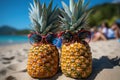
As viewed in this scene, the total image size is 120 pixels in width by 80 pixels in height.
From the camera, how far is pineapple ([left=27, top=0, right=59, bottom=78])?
12.3 ft

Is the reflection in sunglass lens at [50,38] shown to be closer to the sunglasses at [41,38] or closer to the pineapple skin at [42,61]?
the sunglasses at [41,38]

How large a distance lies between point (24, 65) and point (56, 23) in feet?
4.07

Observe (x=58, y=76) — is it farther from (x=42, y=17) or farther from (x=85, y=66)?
(x=42, y=17)

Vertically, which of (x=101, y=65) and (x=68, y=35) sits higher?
(x=68, y=35)

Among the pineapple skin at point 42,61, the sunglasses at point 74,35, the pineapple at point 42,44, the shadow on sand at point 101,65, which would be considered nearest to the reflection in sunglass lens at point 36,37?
the pineapple at point 42,44

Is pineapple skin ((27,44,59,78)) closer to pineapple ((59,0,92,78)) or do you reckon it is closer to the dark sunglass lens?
pineapple ((59,0,92,78))

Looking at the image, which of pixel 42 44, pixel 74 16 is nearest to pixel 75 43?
pixel 74 16

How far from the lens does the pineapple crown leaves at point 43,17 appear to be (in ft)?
12.6

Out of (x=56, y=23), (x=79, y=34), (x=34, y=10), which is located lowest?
(x=79, y=34)

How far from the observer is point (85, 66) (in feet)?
11.8

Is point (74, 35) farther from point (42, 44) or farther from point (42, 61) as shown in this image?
point (42, 61)

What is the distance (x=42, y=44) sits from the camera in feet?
12.6

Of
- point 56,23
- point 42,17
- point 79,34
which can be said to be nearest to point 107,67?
point 79,34

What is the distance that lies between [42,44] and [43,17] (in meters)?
0.46
